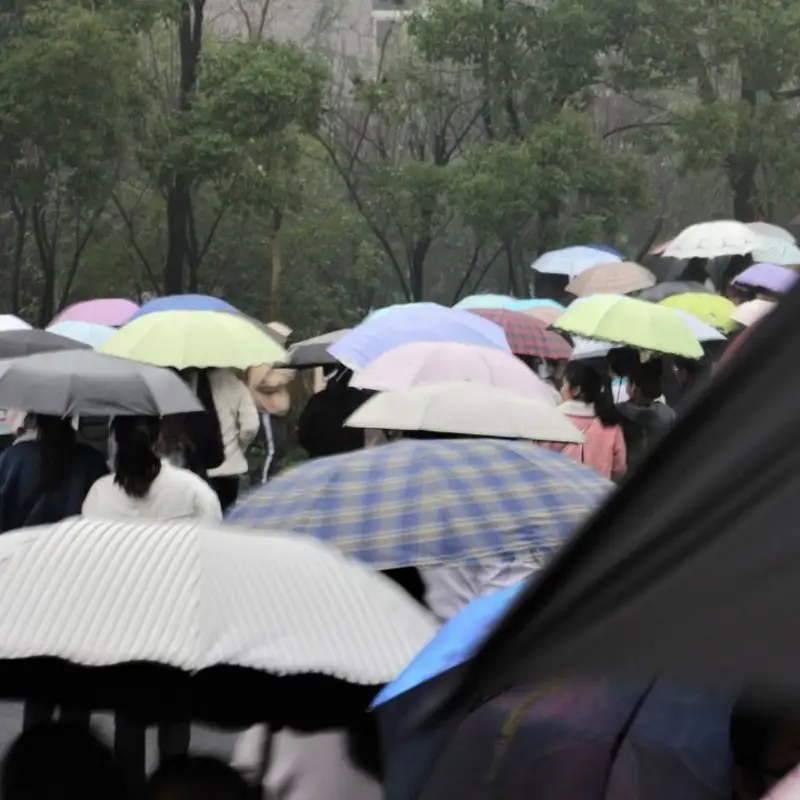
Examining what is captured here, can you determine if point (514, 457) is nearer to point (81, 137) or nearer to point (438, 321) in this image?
point (438, 321)

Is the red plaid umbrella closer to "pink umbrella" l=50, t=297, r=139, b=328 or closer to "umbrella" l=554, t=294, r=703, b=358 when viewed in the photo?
"umbrella" l=554, t=294, r=703, b=358

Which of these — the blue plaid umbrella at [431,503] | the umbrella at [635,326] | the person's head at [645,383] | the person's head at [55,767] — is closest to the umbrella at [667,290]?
the umbrella at [635,326]

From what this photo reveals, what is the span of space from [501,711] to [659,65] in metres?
20.8

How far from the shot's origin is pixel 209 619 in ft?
9.60

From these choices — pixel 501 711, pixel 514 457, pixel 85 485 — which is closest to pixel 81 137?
pixel 85 485

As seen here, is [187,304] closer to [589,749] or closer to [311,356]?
[311,356]

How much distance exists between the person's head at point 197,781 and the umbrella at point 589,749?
714 mm

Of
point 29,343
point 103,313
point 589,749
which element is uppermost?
point 589,749

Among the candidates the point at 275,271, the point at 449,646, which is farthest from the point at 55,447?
the point at 275,271

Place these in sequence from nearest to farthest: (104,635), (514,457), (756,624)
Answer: (756,624)
(104,635)
(514,457)

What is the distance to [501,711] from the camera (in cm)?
222

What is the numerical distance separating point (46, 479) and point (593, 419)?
2366mm

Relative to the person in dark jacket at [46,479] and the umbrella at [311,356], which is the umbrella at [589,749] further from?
the umbrella at [311,356]

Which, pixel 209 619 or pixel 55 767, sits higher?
pixel 209 619
